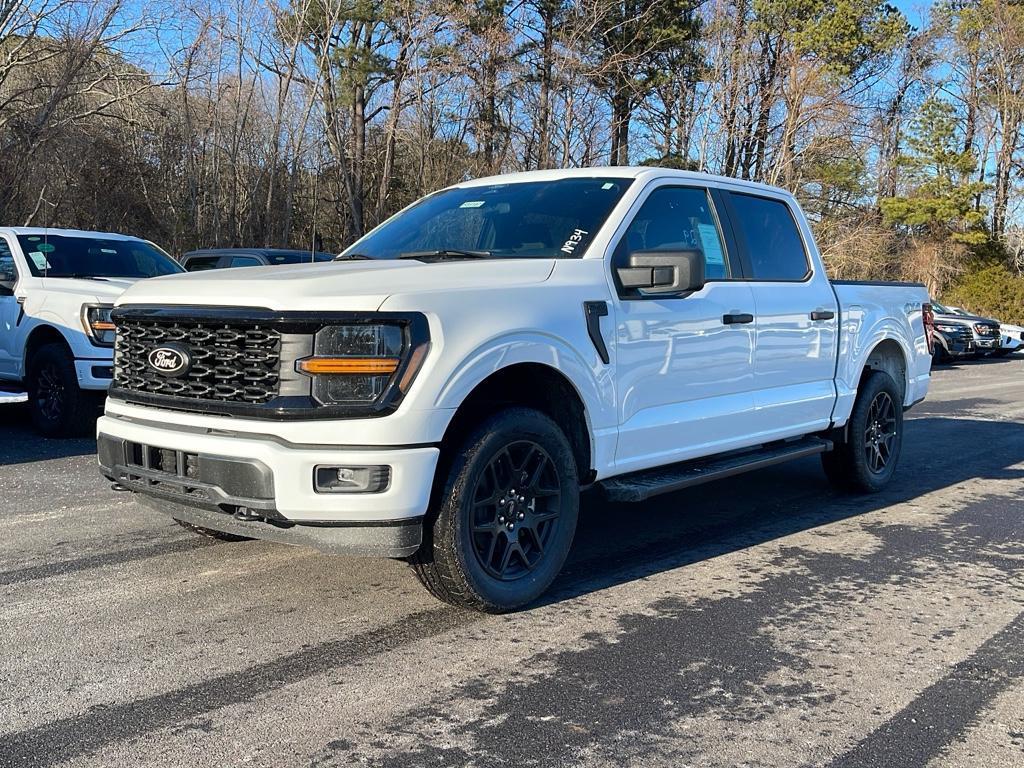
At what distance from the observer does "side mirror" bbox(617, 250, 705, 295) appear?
183 inches

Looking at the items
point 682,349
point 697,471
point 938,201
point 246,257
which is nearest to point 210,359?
point 682,349

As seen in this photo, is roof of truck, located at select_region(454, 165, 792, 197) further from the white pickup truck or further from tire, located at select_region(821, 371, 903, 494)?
tire, located at select_region(821, 371, 903, 494)

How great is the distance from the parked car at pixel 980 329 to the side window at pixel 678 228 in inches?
820

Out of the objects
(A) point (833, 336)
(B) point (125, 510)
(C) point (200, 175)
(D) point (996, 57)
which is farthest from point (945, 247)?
(B) point (125, 510)

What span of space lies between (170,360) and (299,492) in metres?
0.90

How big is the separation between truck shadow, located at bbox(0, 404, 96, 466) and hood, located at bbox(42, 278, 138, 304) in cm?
125

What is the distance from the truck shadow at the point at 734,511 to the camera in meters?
5.21

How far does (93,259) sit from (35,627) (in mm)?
6314

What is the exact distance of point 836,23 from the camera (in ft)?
117

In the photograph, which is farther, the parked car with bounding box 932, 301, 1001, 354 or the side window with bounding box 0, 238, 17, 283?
the parked car with bounding box 932, 301, 1001, 354

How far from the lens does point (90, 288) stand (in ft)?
28.5

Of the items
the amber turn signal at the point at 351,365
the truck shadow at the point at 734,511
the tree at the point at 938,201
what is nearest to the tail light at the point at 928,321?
the truck shadow at the point at 734,511

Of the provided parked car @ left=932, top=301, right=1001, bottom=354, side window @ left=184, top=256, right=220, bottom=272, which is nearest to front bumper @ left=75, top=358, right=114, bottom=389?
side window @ left=184, top=256, right=220, bottom=272

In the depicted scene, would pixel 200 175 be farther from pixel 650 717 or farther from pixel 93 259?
pixel 650 717
